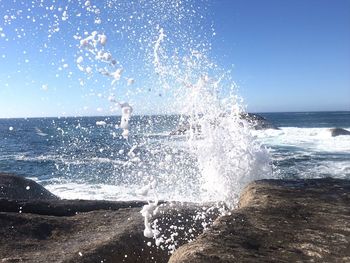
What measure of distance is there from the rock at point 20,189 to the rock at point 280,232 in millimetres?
5373

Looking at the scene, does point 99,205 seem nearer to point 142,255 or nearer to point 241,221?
point 142,255

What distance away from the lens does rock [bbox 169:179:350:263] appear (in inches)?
145

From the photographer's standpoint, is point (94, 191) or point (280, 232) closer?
point (280, 232)

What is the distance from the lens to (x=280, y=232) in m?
4.25

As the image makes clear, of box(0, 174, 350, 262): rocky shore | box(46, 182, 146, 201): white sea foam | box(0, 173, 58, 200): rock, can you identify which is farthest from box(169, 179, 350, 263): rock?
box(46, 182, 146, 201): white sea foam

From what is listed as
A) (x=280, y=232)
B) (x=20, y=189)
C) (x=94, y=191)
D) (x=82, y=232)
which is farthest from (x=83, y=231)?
(x=94, y=191)

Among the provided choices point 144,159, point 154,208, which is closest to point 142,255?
point 154,208

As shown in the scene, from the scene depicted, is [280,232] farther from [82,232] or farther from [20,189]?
[20,189]

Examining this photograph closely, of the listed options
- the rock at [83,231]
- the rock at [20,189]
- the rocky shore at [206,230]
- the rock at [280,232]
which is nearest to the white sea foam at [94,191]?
the rock at [20,189]

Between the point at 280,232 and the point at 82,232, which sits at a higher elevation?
the point at 280,232

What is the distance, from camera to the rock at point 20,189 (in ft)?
30.5

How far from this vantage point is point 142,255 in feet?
18.1

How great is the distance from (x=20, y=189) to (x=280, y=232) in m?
6.98

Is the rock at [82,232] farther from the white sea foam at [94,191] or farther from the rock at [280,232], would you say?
the white sea foam at [94,191]
